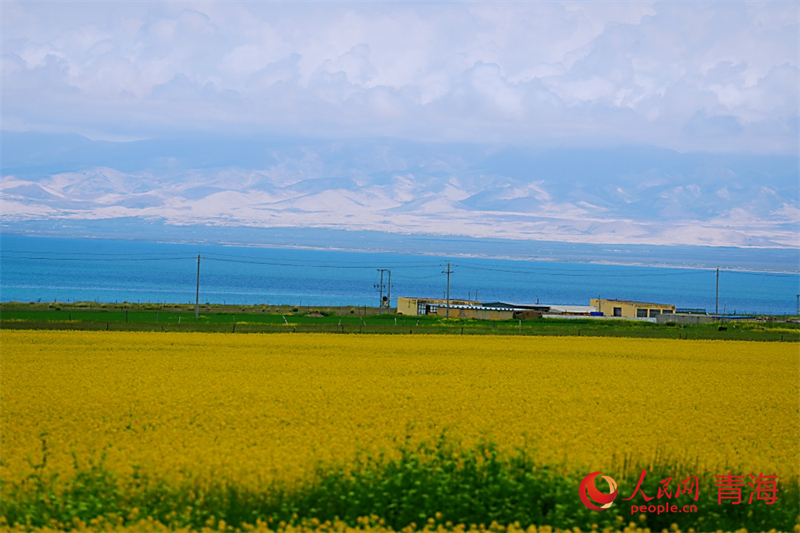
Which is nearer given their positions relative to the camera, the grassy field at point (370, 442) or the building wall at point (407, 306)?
the grassy field at point (370, 442)

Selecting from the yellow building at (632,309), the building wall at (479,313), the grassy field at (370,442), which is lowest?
the grassy field at (370,442)

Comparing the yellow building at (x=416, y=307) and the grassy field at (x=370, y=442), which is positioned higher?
the yellow building at (x=416, y=307)

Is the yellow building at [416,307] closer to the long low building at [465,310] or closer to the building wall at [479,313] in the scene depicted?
the long low building at [465,310]

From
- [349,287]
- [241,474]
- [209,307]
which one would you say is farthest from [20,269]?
[241,474]

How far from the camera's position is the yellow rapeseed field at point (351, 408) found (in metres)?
14.1

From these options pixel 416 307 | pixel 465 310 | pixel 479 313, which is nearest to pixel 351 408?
pixel 479 313

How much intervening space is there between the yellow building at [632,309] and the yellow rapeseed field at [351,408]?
6206 cm

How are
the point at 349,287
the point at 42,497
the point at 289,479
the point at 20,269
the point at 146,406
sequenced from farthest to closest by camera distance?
the point at 20,269 < the point at 349,287 < the point at 146,406 < the point at 289,479 < the point at 42,497

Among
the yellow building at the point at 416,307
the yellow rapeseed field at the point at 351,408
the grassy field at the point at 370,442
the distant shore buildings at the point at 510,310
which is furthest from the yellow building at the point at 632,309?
the grassy field at the point at 370,442

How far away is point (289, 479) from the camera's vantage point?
12609mm

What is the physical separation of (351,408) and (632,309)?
81209 mm

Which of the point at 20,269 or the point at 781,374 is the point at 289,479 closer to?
the point at 781,374

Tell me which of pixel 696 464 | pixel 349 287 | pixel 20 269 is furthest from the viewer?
pixel 20 269

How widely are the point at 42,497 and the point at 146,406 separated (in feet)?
20.2
